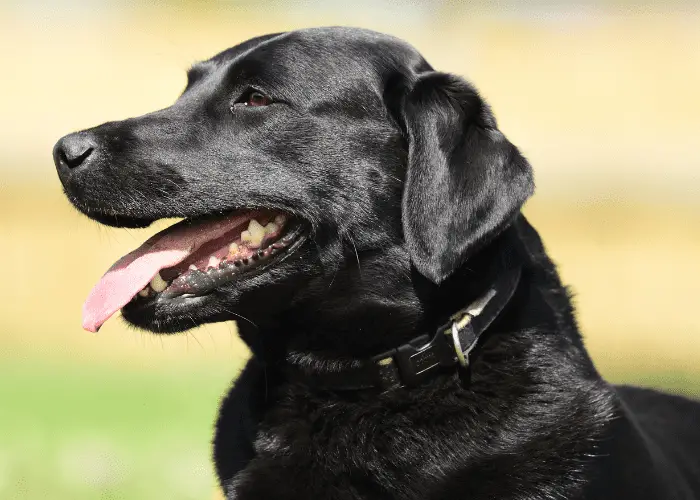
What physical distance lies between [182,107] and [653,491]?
195 cm

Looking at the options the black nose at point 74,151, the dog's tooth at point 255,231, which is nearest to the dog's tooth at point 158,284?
the dog's tooth at point 255,231

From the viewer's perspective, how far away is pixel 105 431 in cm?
575

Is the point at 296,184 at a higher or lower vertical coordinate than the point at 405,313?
higher

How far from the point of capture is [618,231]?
10.8 meters

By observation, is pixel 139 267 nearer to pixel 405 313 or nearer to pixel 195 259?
pixel 195 259

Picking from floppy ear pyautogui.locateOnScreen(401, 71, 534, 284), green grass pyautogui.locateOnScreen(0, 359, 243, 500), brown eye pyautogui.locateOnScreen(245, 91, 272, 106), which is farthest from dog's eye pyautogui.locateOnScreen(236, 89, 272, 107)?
green grass pyautogui.locateOnScreen(0, 359, 243, 500)

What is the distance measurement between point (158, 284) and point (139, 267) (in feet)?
0.28

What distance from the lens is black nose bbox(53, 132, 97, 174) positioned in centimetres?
283

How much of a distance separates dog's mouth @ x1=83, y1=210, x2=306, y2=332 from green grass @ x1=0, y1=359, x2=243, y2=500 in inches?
29.1

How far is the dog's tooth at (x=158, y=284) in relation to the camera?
112 inches

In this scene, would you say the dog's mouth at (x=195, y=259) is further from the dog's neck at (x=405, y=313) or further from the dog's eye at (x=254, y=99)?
the dog's eye at (x=254, y=99)

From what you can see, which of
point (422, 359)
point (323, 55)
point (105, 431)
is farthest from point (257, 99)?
point (105, 431)

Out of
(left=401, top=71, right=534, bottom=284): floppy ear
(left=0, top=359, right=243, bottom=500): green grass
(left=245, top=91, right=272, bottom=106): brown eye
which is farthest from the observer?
(left=0, top=359, right=243, bottom=500): green grass

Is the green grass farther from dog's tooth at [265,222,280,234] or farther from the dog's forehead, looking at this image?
the dog's forehead
